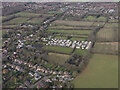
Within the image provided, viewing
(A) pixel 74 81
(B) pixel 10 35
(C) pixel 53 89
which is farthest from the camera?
(B) pixel 10 35

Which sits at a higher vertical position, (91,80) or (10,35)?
(10,35)

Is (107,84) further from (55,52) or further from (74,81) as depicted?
(55,52)

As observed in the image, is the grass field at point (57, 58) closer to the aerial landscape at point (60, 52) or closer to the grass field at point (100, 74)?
the aerial landscape at point (60, 52)

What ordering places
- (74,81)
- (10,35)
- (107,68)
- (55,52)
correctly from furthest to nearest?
(10,35) < (55,52) < (107,68) < (74,81)

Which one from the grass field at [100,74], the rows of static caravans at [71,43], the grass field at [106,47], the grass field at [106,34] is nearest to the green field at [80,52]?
the rows of static caravans at [71,43]

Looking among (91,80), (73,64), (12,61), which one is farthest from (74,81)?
(12,61)

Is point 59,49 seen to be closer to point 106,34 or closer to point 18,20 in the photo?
point 106,34

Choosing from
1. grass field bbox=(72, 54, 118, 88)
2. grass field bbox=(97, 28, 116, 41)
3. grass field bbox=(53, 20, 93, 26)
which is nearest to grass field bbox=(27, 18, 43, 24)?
grass field bbox=(53, 20, 93, 26)

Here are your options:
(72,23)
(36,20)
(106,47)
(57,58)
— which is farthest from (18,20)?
(106,47)

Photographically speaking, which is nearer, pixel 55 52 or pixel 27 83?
pixel 27 83
